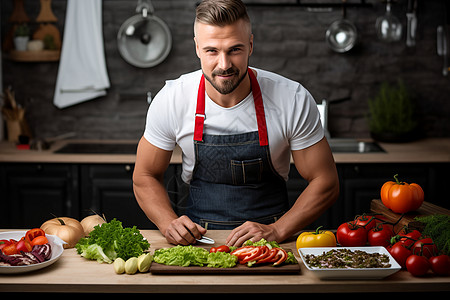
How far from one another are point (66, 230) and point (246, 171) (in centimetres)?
78

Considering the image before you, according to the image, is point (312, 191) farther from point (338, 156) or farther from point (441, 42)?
point (441, 42)

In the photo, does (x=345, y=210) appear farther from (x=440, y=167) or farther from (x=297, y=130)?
(x=297, y=130)

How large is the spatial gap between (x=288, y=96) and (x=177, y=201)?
1.57 meters

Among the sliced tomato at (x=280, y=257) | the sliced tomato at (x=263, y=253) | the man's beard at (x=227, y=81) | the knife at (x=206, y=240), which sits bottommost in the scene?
the knife at (x=206, y=240)

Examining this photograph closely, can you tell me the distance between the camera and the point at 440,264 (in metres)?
1.68

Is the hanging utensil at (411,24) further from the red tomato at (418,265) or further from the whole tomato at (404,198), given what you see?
the red tomato at (418,265)

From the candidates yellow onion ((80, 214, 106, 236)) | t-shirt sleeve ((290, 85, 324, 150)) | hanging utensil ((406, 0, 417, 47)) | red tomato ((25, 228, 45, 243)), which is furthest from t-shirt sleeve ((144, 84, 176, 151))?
hanging utensil ((406, 0, 417, 47))

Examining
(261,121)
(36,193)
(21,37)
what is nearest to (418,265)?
(261,121)

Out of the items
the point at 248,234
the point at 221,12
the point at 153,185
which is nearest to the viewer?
the point at 248,234

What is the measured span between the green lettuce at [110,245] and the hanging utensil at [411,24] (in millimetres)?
2787

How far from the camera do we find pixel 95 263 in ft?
5.95

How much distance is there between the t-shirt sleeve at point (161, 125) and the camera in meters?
2.32

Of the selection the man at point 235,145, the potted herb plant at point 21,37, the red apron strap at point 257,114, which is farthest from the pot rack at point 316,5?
the red apron strap at point 257,114

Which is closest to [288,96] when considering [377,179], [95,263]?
[95,263]
